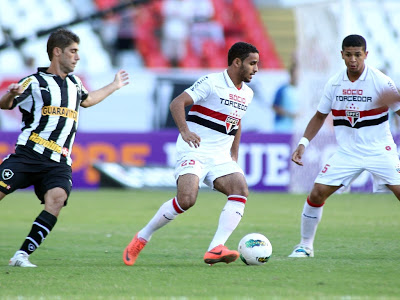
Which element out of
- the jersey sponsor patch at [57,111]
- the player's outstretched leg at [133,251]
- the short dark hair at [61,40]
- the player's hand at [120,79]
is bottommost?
the player's outstretched leg at [133,251]

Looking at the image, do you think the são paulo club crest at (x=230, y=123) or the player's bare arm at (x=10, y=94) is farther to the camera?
the são paulo club crest at (x=230, y=123)

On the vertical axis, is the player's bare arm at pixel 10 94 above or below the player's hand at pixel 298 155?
above

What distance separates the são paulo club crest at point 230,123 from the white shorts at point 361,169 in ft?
Answer: 3.30

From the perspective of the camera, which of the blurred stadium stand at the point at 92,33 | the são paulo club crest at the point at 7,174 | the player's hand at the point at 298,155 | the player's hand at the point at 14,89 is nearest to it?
the player's hand at the point at 14,89

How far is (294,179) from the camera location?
17.1 metres

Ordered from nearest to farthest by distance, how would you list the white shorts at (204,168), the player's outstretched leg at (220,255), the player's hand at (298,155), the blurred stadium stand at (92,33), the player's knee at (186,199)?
the player's outstretched leg at (220,255), the player's knee at (186,199), the white shorts at (204,168), the player's hand at (298,155), the blurred stadium stand at (92,33)

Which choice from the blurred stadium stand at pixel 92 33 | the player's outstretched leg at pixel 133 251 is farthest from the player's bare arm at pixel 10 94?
the blurred stadium stand at pixel 92 33

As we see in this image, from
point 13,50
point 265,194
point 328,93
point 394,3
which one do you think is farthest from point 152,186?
point 328,93

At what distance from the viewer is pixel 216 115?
24.1ft

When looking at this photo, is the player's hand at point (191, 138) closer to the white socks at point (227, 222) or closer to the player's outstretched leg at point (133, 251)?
the white socks at point (227, 222)

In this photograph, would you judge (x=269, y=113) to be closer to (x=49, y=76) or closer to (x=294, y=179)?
(x=294, y=179)

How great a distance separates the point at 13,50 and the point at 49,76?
55.9 feet

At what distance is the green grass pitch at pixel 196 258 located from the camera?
562cm

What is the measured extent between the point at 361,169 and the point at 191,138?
1.86 m
